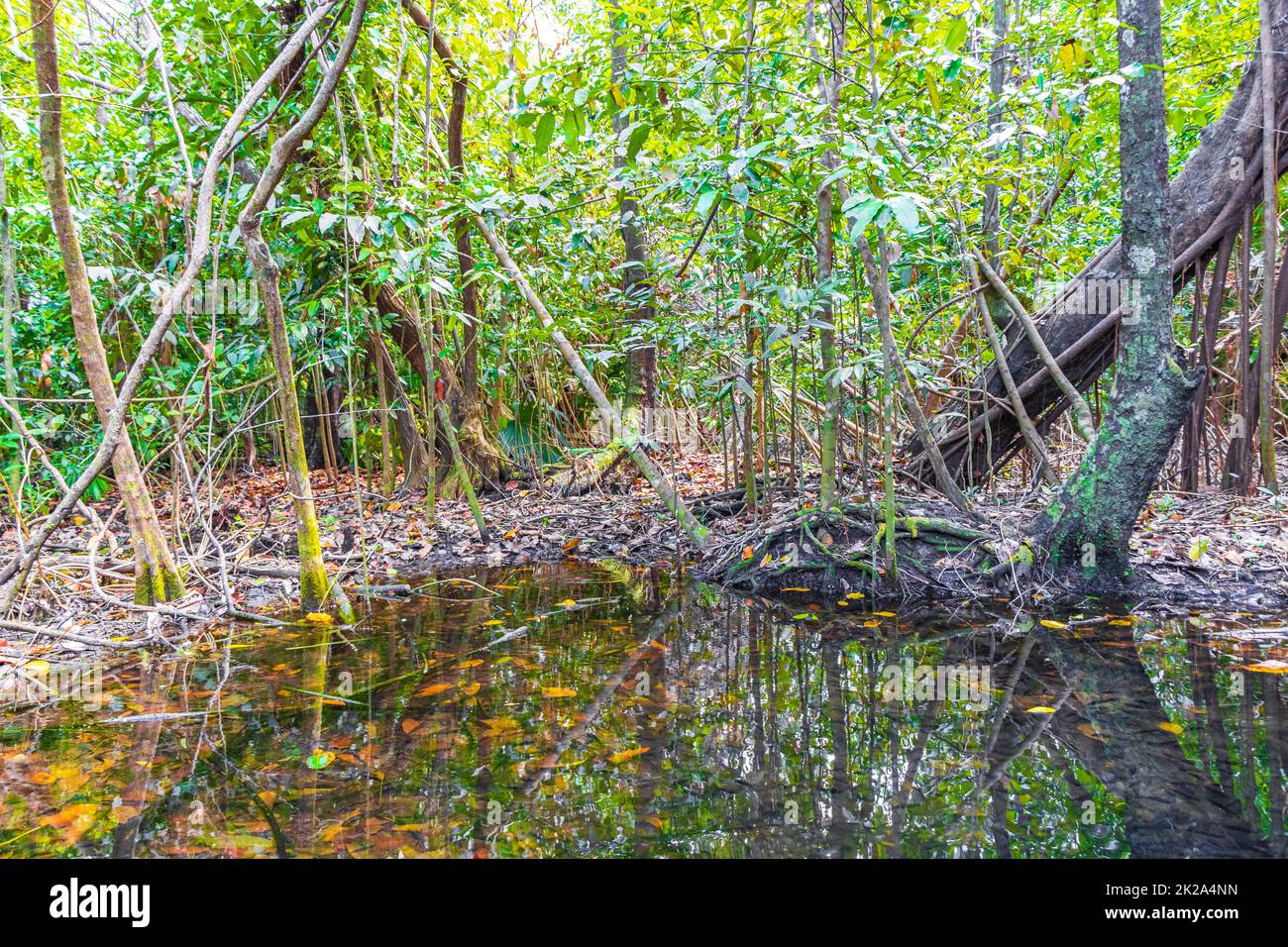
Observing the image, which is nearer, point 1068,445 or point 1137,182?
point 1137,182

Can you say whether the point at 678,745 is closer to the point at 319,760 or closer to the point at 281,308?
the point at 319,760

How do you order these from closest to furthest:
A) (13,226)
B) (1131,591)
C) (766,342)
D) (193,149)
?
(1131,591) → (766,342) → (193,149) → (13,226)

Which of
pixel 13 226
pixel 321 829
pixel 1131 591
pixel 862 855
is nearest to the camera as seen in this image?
pixel 862 855

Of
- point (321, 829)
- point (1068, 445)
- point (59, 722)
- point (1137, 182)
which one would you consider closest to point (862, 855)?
point (321, 829)

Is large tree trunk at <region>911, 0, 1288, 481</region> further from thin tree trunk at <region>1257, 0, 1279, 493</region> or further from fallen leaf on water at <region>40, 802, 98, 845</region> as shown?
fallen leaf on water at <region>40, 802, 98, 845</region>

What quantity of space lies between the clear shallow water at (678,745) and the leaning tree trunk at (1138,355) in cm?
52

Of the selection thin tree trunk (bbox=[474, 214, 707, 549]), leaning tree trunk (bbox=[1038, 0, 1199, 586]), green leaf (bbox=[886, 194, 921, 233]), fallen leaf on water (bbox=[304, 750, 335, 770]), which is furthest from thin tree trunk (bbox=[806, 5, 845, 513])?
fallen leaf on water (bbox=[304, 750, 335, 770])

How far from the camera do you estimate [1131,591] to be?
363cm

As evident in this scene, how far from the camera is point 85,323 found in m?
3.28

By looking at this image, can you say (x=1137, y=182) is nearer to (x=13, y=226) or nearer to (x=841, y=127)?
(x=841, y=127)

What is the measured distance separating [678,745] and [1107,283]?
4.49 metres

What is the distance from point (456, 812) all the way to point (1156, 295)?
3.55m

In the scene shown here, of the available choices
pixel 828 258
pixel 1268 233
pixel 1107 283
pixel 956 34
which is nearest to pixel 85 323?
pixel 828 258

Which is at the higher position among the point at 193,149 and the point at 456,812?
the point at 193,149
